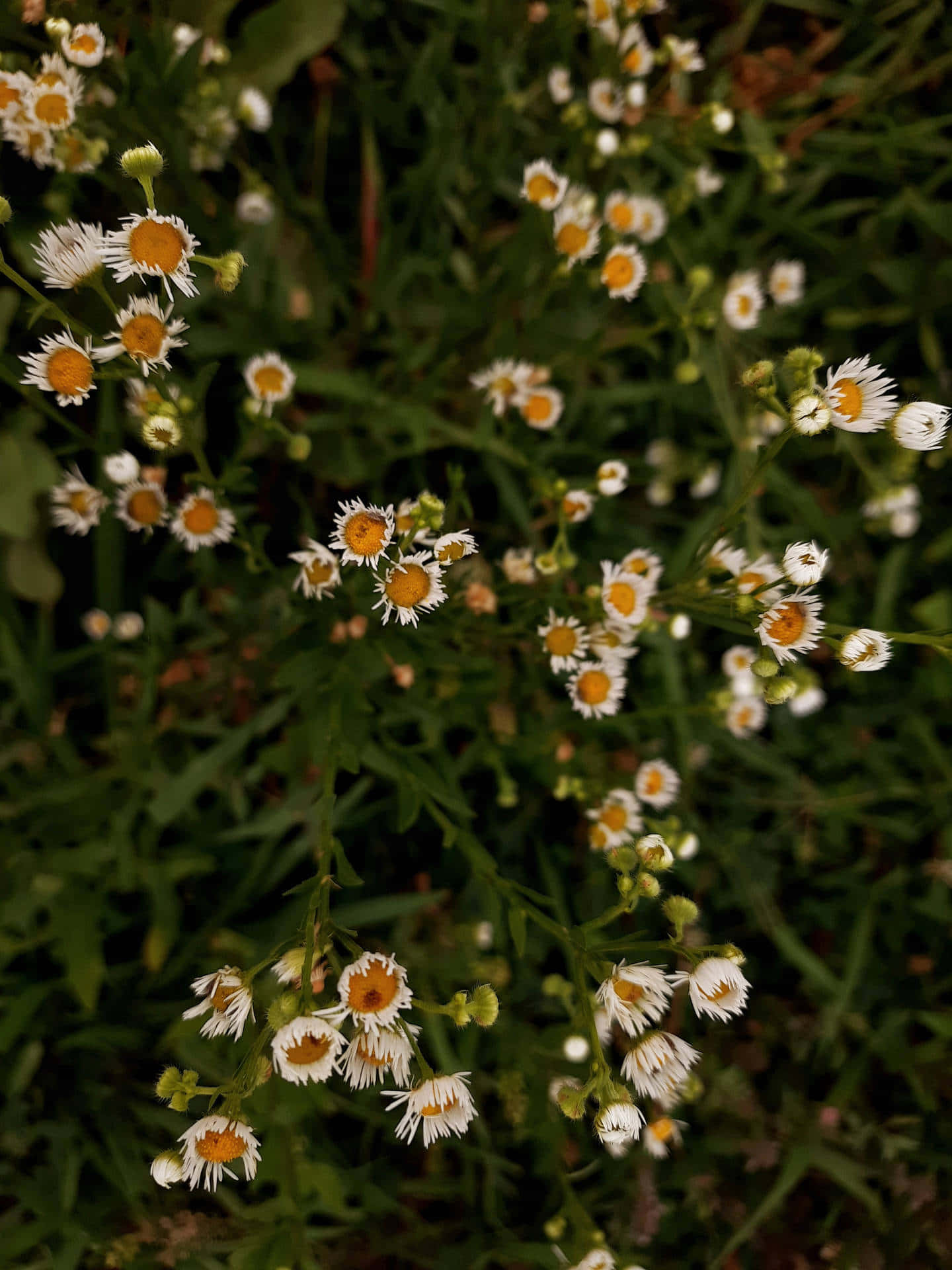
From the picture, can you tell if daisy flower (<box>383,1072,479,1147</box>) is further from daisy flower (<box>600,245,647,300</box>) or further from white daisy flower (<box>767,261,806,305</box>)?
white daisy flower (<box>767,261,806,305</box>)

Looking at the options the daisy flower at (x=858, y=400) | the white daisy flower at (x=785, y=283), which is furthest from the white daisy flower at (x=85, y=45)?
the white daisy flower at (x=785, y=283)

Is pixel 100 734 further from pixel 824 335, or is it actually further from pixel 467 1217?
pixel 824 335

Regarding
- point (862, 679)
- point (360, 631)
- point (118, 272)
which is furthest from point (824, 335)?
point (118, 272)

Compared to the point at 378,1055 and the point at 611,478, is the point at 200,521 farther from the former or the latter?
the point at 378,1055

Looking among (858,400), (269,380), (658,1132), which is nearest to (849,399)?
(858,400)

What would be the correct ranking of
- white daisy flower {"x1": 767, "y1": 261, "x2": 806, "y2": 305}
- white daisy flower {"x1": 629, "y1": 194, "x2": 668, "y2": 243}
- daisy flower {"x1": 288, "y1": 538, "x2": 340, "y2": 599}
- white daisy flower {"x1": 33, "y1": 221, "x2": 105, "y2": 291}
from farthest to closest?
white daisy flower {"x1": 767, "y1": 261, "x2": 806, "y2": 305}
white daisy flower {"x1": 629, "y1": 194, "x2": 668, "y2": 243}
daisy flower {"x1": 288, "y1": 538, "x2": 340, "y2": 599}
white daisy flower {"x1": 33, "y1": 221, "x2": 105, "y2": 291}

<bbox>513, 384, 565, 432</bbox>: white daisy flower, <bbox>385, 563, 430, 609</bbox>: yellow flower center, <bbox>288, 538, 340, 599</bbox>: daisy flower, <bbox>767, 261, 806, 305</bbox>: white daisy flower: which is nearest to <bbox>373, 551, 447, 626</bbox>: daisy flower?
<bbox>385, 563, 430, 609</bbox>: yellow flower center
